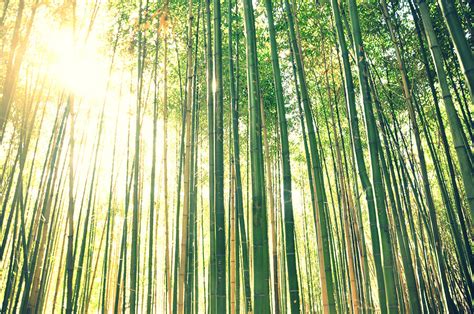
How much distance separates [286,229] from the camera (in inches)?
67.5

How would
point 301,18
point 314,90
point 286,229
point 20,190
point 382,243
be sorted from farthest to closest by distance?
point 314,90 < point 301,18 < point 20,190 < point 286,229 < point 382,243

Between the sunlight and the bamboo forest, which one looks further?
the sunlight

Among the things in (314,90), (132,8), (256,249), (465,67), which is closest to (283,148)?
(256,249)

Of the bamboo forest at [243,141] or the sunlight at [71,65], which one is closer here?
the bamboo forest at [243,141]

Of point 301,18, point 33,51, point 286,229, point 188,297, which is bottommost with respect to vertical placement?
point 188,297

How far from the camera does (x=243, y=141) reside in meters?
7.17

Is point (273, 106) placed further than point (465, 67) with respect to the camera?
Yes

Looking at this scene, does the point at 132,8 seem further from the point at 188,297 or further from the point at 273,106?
the point at 188,297

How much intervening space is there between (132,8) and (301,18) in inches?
85.2

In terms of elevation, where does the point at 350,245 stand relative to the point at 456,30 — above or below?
below

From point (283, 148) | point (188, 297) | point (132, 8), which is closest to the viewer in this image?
point (283, 148)

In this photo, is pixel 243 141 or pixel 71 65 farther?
pixel 243 141

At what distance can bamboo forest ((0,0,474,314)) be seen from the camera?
1.79m

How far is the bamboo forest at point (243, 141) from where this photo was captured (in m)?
1.79
